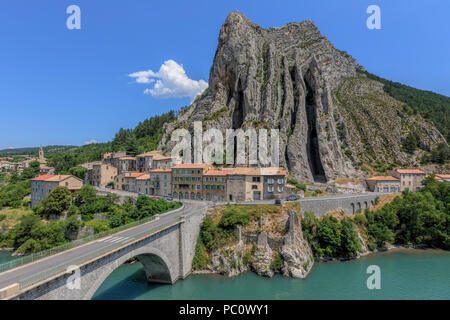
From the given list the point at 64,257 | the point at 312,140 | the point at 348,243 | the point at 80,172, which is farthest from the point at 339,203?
the point at 80,172

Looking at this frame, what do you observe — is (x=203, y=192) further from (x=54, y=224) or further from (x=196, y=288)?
(x=54, y=224)

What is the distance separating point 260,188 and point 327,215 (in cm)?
1178

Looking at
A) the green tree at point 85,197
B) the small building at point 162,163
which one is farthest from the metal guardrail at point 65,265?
the small building at point 162,163

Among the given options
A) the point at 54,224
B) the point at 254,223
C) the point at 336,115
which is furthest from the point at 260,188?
the point at 336,115

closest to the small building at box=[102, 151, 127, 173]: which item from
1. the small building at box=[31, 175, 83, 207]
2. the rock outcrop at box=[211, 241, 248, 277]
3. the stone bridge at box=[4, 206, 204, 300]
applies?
the small building at box=[31, 175, 83, 207]

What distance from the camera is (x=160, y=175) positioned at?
175 feet

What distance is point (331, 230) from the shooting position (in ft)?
121

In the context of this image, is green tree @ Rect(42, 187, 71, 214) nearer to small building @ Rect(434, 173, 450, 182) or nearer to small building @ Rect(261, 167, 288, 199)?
small building @ Rect(261, 167, 288, 199)

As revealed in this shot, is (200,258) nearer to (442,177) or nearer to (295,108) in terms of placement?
(295,108)

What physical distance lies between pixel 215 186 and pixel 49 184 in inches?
1430

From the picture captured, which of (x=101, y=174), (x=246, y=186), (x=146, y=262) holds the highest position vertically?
(x=101, y=174)

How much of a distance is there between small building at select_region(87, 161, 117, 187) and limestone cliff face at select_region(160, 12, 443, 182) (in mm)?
15549

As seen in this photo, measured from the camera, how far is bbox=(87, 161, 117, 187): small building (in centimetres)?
6575

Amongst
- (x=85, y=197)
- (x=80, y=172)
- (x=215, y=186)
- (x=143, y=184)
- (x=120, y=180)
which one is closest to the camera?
(x=215, y=186)
